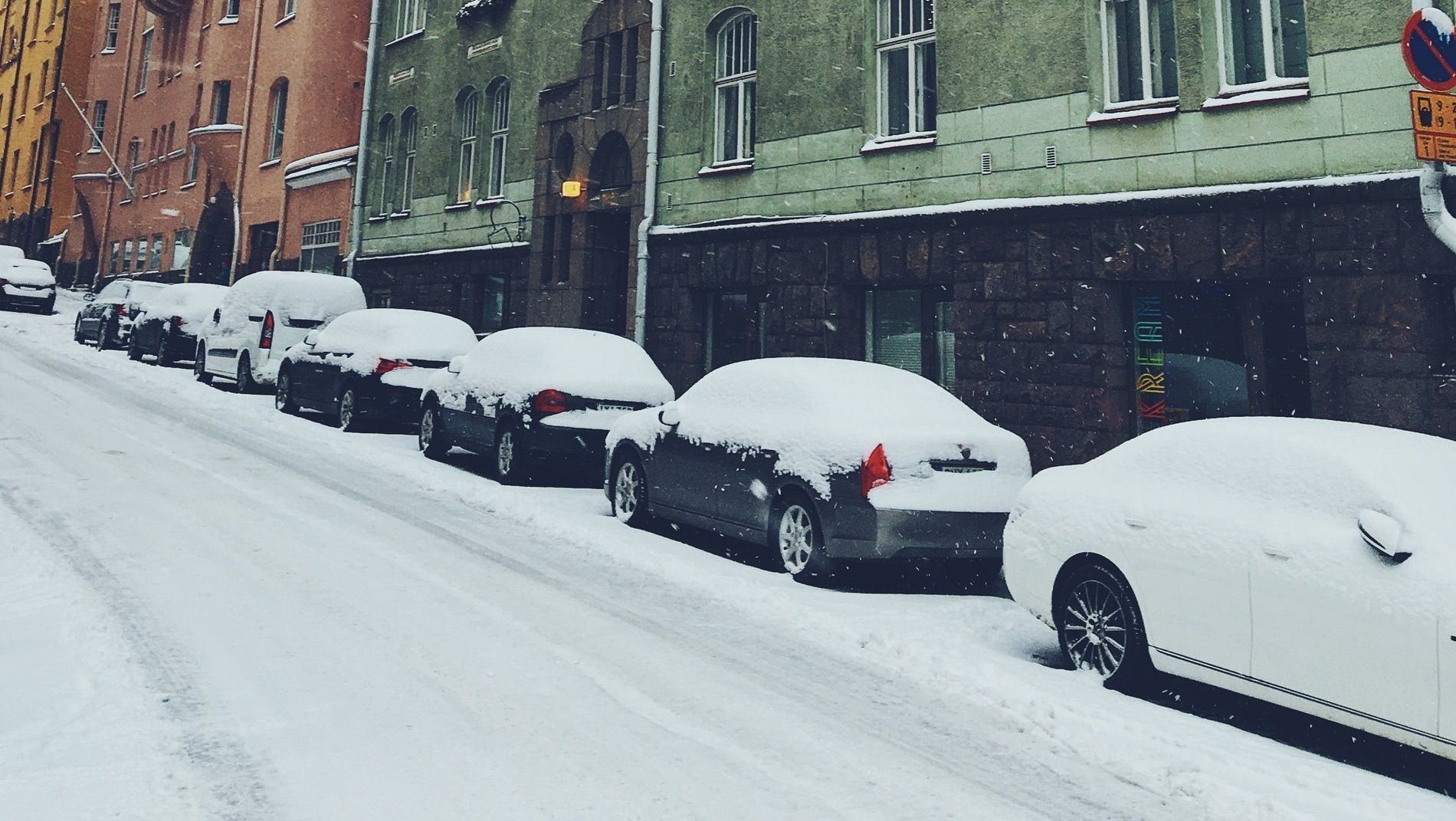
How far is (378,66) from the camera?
24422 mm

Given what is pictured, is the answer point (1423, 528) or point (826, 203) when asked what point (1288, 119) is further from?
point (1423, 528)

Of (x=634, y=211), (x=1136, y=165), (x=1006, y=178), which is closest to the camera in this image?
(x=1136, y=165)

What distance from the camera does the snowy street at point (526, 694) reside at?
3576 millimetres

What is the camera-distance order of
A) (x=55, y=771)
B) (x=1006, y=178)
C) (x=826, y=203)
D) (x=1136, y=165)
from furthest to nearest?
(x=826, y=203) < (x=1006, y=178) < (x=1136, y=165) < (x=55, y=771)

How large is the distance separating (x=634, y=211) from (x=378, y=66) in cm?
1147

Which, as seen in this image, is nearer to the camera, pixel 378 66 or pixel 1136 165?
pixel 1136 165

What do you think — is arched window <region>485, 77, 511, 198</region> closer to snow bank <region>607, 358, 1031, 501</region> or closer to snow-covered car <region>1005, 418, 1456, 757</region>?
→ snow bank <region>607, 358, 1031, 501</region>

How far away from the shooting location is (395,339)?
1371 cm

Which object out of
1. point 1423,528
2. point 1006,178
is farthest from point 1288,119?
point 1423,528

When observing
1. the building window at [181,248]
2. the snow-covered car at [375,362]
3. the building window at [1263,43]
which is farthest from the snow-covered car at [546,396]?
the building window at [181,248]

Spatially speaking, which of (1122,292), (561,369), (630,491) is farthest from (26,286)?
(1122,292)

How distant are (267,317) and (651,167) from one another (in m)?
6.90

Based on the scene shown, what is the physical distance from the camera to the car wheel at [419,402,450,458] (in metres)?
12.2

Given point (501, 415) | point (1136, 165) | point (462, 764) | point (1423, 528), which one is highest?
point (1136, 165)
